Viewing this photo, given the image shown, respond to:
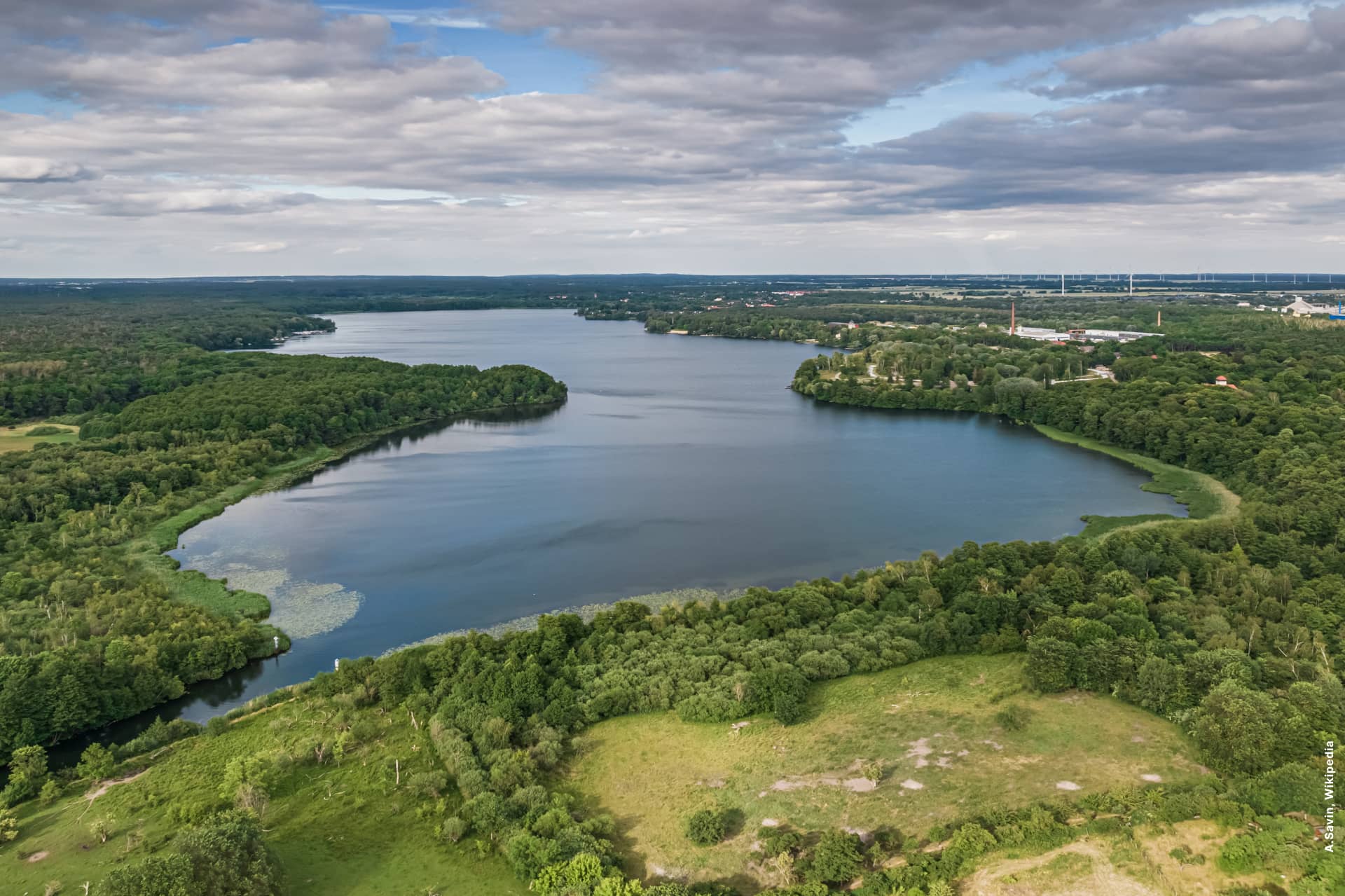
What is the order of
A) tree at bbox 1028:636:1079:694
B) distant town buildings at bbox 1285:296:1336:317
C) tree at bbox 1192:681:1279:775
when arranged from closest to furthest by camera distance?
1. tree at bbox 1192:681:1279:775
2. tree at bbox 1028:636:1079:694
3. distant town buildings at bbox 1285:296:1336:317

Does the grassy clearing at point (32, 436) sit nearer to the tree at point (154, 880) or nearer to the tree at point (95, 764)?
the tree at point (95, 764)

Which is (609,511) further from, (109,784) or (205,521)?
(109,784)

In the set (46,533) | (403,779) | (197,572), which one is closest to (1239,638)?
(403,779)

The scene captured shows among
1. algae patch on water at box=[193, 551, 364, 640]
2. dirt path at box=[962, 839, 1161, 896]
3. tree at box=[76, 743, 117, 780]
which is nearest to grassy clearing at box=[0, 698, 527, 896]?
tree at box=[76, 743, 117, 780]

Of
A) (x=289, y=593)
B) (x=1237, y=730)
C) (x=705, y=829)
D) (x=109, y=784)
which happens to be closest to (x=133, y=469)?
(x=289, y=593)

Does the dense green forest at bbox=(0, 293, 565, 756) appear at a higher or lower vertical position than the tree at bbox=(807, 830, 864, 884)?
higher

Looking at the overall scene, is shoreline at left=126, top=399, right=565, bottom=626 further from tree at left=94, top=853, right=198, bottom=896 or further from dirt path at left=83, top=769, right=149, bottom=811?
tree at left=94, top=853, right=198, bottom=896
